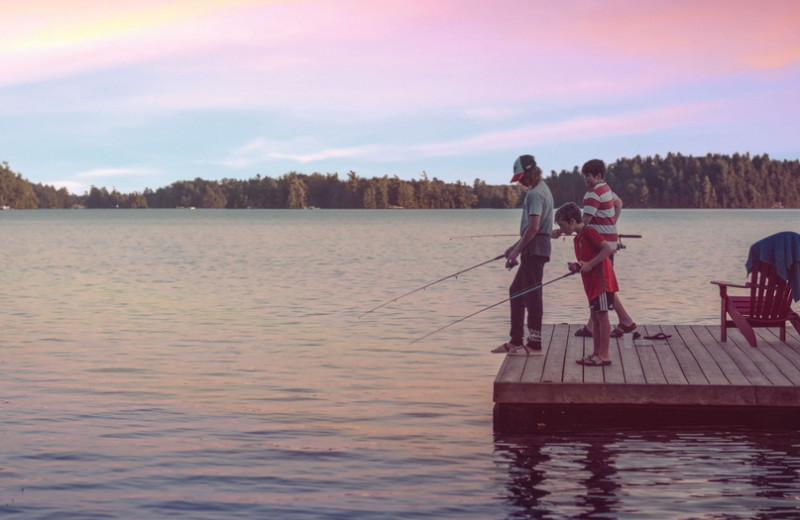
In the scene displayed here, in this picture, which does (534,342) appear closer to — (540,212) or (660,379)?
(540,212)

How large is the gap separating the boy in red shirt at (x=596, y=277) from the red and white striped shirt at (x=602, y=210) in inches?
10.1

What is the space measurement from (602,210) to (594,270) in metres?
0.88

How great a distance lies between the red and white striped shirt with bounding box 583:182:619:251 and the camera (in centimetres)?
947

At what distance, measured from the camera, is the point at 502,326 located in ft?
57.4

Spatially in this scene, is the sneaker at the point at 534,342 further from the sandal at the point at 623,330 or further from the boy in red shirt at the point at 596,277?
the sandal at the point at 623,330

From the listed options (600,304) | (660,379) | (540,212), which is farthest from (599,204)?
(660,379)

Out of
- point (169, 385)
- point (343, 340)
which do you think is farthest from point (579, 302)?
point (169, 385)

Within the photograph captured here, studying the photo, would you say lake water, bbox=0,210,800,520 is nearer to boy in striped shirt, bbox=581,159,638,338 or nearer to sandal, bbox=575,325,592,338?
sandal, bbox=575,325,592,338

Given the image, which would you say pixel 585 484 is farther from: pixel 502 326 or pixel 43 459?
pixel 502 326

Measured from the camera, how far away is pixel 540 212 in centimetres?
909

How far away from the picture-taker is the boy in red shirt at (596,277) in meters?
8.73

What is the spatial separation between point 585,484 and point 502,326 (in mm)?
10001

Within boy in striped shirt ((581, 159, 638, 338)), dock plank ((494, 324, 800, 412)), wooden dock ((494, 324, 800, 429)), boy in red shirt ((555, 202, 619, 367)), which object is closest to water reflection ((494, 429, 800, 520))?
wooden dock ((494, 324, 800, 429))

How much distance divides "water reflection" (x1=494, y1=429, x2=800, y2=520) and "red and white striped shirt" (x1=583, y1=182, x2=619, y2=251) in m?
1.88
